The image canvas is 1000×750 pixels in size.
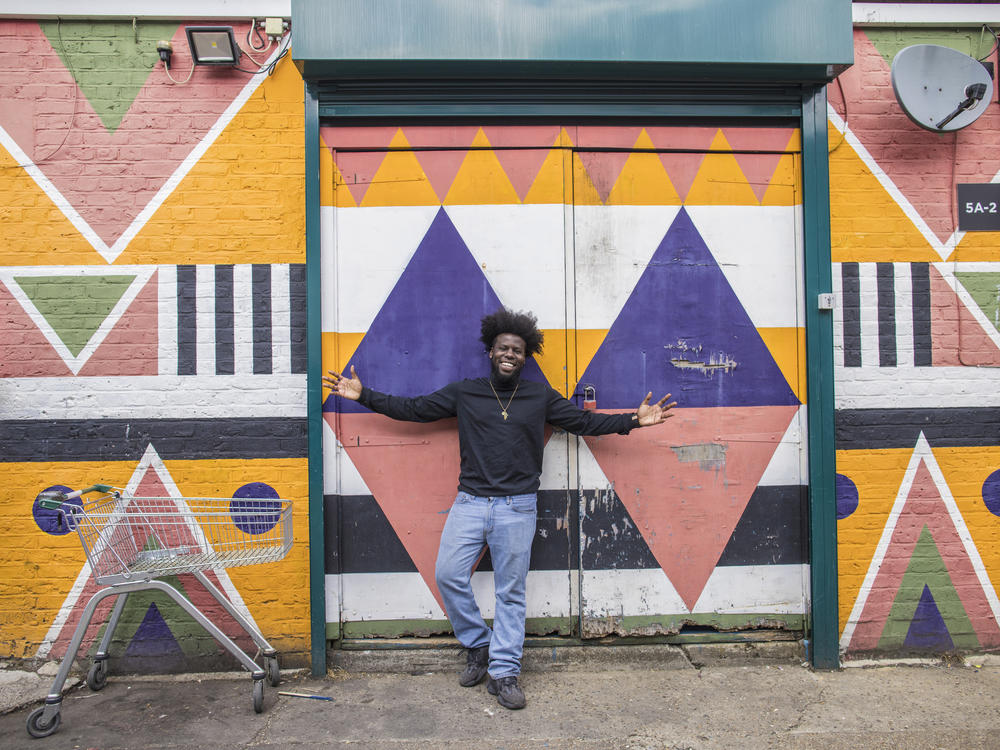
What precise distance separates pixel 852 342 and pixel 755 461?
3.18 feet

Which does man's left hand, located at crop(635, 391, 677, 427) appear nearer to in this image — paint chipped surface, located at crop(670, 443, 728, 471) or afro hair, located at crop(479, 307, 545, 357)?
paint chipped surface, located at crop(670, 443, 728, 471)

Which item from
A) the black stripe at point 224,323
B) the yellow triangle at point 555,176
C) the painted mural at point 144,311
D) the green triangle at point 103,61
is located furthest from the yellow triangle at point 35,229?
the yellow triangle at point 555,176

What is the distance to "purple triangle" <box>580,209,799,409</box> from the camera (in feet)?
13.2

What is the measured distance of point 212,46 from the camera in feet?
12.8

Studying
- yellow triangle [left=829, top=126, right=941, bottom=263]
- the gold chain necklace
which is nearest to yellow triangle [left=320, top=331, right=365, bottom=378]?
the gold chain necklace

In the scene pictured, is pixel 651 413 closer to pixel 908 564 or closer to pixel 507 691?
pixel 507 691

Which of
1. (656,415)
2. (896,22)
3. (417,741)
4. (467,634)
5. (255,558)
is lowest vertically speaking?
Result: (417,741)

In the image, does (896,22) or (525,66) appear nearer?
(525,66)

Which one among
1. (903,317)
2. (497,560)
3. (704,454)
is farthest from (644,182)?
(497,560)

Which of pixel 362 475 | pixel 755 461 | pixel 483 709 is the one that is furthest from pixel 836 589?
pixel 362 475

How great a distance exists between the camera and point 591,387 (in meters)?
3.99

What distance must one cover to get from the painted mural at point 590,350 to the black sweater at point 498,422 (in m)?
0.27

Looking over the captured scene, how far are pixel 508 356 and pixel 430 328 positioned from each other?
0.63 meters

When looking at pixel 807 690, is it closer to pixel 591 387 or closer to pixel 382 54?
pixel 591 387
